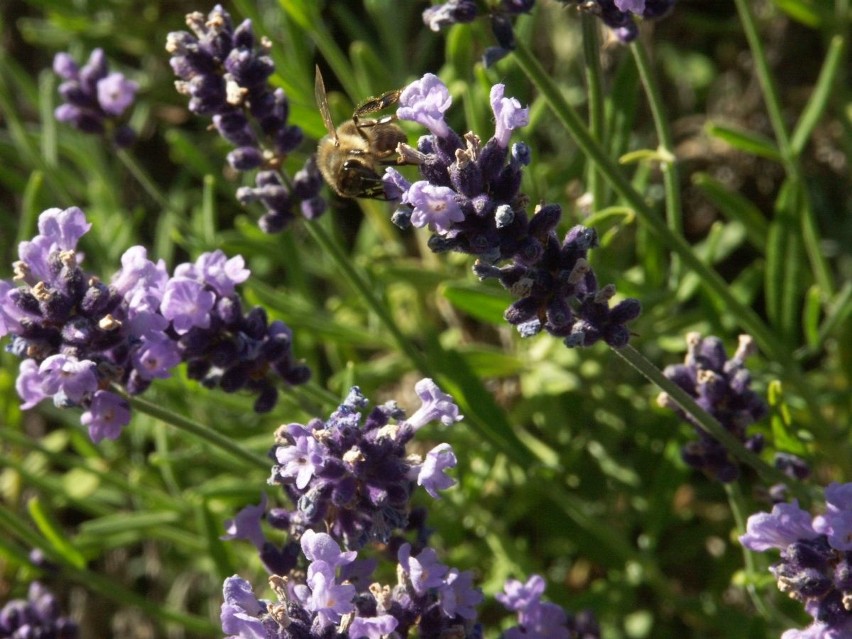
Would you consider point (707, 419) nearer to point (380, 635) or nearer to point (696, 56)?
point (380, 635)

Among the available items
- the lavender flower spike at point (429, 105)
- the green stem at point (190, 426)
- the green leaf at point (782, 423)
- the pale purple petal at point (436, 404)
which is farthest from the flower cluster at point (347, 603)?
the green leaf at point (782, 423)

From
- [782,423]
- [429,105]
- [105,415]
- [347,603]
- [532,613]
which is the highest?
[429,105]

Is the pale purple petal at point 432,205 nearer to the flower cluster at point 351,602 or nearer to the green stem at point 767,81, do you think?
the flower cluster at point 351,602

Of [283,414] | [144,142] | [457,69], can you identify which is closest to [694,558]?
[283,414]

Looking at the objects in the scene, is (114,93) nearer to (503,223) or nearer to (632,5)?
(632,5)

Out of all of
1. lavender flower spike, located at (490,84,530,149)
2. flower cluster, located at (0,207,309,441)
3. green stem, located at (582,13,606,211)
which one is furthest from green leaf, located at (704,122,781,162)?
flower cluster, located at (0,207,309,441)

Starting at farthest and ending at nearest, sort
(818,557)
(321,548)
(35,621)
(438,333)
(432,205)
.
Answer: (438,333) → (35,621) → (818,557) → (321,548) → (432,205)

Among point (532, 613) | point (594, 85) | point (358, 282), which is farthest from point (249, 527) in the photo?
point (594, 85)

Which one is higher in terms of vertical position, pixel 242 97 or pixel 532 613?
pixel 242 97
